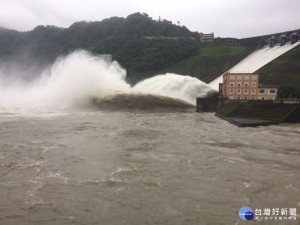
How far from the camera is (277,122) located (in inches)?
1153

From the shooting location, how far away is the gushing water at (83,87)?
45000mm

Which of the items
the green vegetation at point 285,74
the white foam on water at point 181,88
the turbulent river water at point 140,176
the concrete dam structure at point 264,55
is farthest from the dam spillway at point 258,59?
the turbulent river water at point 140,176

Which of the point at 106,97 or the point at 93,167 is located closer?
the point at 93,167

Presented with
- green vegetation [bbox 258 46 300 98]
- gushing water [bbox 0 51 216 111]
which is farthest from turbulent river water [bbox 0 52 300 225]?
green vegetation [bbox 258 46 300 98]

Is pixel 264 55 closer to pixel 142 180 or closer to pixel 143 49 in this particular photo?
pixel 143 49

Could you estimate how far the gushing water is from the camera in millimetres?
45000

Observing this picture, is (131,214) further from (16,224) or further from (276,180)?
(276,180)

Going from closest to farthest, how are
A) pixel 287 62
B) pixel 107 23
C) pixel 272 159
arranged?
pixel 272 159
pixel 287 62
pixel 107 23

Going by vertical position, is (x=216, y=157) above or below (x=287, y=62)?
below

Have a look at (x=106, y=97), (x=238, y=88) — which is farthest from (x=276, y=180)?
(x=238, y=88)

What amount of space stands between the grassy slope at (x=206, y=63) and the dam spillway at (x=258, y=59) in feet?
13.1

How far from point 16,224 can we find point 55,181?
3172 millimetres

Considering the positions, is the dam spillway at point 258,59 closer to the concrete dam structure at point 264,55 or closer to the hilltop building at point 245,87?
the concrete dam structure at point 264,55

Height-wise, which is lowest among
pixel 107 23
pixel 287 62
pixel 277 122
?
pixel 277 122
